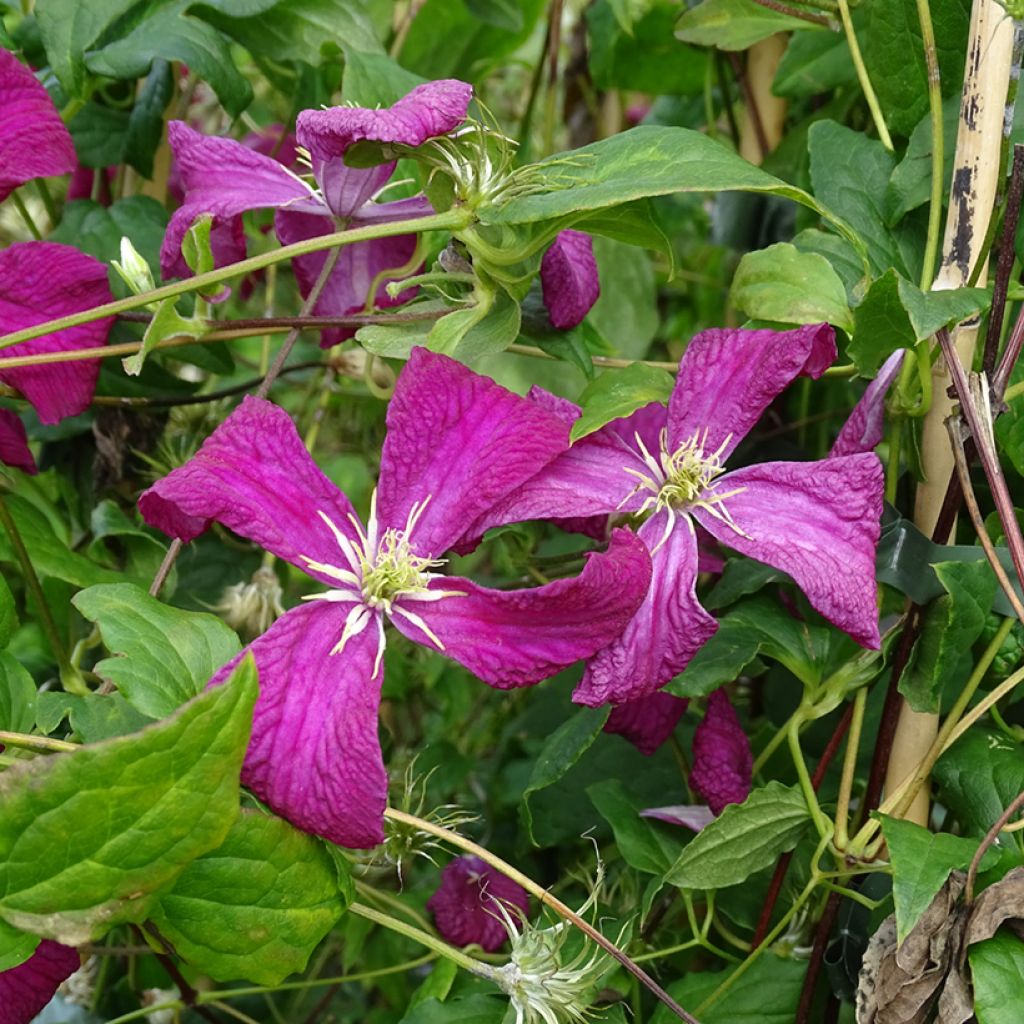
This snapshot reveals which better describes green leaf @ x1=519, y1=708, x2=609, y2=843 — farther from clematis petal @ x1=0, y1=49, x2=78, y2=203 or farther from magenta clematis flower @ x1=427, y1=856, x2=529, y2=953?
clematis petal @ x1=0, y1=49, x2=78, y2=203

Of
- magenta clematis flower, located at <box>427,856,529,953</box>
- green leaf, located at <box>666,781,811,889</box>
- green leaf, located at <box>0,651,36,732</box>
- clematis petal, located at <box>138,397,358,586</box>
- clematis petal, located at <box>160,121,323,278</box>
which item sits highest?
clematis petal, located at <box>160,121,323,278</box>

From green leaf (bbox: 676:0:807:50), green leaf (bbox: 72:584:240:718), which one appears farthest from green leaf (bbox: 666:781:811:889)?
green leaf (bbox: 676:0:807:50)

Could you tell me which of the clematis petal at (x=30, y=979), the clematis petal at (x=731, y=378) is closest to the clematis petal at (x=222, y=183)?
the clematis petal at (x=731, y=378)

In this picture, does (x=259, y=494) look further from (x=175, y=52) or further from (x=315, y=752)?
(x=175, y=52)

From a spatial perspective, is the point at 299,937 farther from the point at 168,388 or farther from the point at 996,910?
the point at 168,388

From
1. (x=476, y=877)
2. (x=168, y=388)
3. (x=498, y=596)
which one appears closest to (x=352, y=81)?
(x=168, y=388)

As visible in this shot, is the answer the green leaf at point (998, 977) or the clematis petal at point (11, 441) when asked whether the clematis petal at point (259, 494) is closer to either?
the clematis petal at point (11, 441)

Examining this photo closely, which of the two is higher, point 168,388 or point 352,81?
point 352,81

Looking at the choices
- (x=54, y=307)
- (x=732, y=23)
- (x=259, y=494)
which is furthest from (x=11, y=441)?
(x=732, y=23)
